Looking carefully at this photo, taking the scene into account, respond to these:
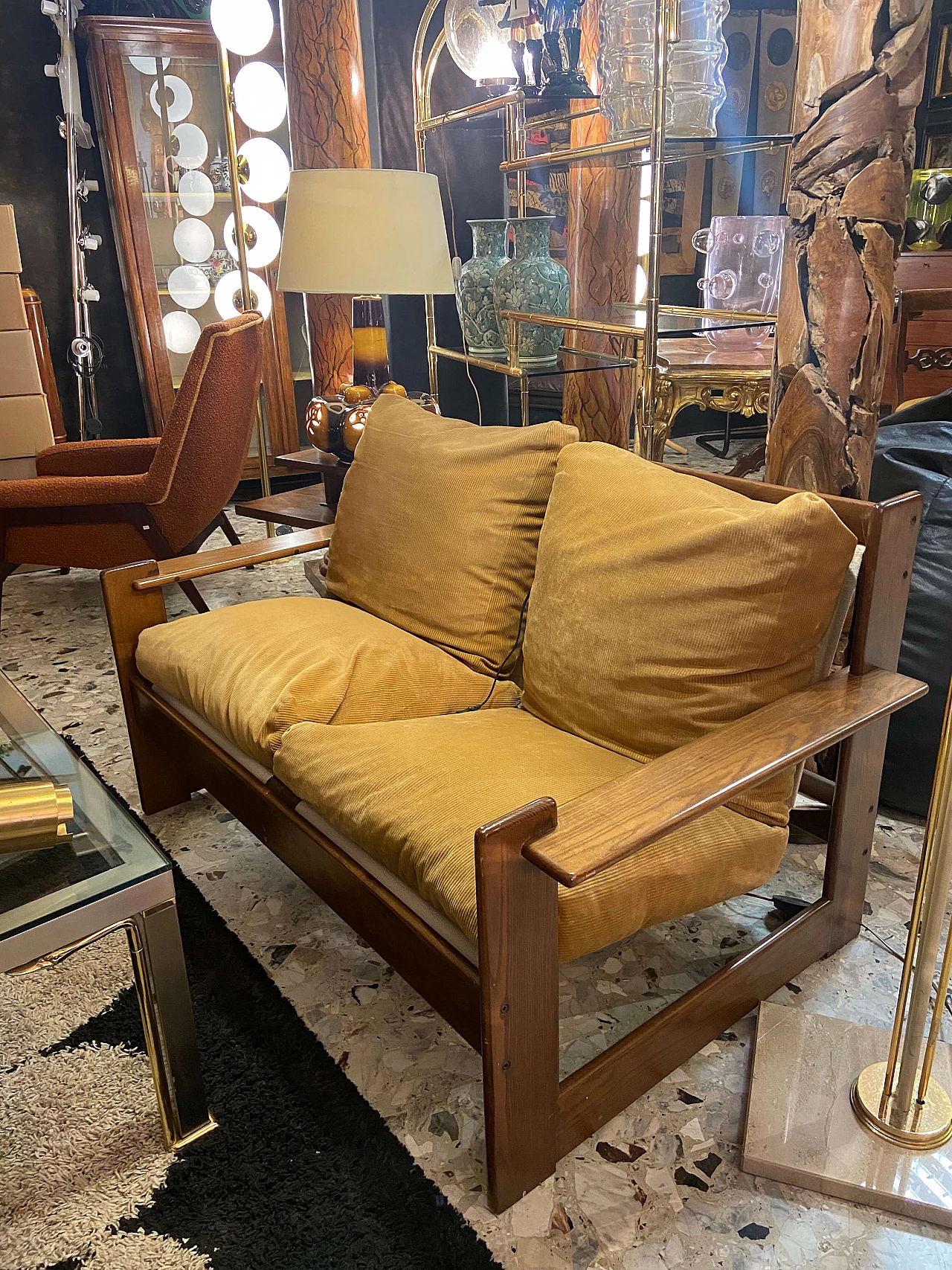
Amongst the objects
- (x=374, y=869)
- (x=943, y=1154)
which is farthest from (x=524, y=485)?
(x=943, y=1154)

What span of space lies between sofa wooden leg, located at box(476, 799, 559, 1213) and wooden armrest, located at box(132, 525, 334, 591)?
120 centimetres

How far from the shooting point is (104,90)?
4.02 metres

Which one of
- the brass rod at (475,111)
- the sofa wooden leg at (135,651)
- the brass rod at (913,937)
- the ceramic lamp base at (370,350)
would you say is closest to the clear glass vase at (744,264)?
the brass rod at (475,111)

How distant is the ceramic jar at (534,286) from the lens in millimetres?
2400

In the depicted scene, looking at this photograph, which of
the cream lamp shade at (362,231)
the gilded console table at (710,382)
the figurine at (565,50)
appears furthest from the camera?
the cream lamp shade at (362,231)

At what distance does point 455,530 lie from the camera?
1825mm

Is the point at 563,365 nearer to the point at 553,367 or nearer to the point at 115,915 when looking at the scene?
the point at 553,367

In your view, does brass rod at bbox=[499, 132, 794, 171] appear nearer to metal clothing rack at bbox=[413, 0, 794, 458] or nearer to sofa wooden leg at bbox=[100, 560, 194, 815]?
metal clothing rack at bbox=[413, 0, 794, 458]

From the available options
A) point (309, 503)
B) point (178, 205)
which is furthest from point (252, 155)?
point (309, 503)

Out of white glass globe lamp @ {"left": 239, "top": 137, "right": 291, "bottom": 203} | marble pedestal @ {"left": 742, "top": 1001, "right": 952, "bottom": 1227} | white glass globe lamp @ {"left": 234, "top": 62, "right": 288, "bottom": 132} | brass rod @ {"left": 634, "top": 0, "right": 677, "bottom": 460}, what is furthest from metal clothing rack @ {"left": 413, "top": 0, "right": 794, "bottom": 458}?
white glass globe lamp @ {"left": 239, "top": 137, "right": 291, "bottom": 203}

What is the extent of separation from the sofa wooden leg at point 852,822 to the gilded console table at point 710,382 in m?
0.82

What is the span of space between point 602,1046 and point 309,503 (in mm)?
1940

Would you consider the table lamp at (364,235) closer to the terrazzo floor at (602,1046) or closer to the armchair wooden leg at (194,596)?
the armchair wooden leg at (194,596)

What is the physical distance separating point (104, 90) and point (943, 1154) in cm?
458
